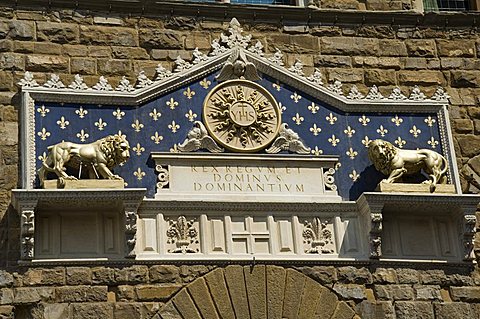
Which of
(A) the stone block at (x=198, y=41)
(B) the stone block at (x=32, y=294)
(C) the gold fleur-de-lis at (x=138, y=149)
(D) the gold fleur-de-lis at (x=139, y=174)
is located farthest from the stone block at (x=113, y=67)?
(B) the stone block at (x=32, y=294)

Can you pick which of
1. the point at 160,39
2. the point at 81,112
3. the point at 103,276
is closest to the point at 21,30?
A: the point at 81,112

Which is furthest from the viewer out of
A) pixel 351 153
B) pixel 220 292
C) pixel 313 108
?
pixel 313 108

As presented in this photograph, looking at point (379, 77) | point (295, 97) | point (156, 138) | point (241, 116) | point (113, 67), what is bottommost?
point (156, 138)

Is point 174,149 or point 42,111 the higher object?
point 42,111

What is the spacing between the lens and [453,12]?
1509 cm

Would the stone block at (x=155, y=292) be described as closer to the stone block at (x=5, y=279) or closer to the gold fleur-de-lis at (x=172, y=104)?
the stone block at (x=5, y=279)

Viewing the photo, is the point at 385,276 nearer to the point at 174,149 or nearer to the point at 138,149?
the point at 174,149

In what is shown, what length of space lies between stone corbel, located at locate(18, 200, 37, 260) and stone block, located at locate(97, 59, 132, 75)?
2.04 metres

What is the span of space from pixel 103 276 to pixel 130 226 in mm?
607

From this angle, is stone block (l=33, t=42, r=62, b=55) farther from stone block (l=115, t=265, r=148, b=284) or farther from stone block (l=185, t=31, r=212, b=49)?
stone block (l=115, t=265, r=148, b=284)

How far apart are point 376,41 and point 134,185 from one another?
377cm

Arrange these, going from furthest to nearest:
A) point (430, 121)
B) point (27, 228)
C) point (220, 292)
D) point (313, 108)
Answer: point (430, 121)
point (313, 108)
point (220, 292)
point (27, 228)

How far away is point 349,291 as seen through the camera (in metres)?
13.2

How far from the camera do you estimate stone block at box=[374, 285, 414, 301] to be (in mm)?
13211
